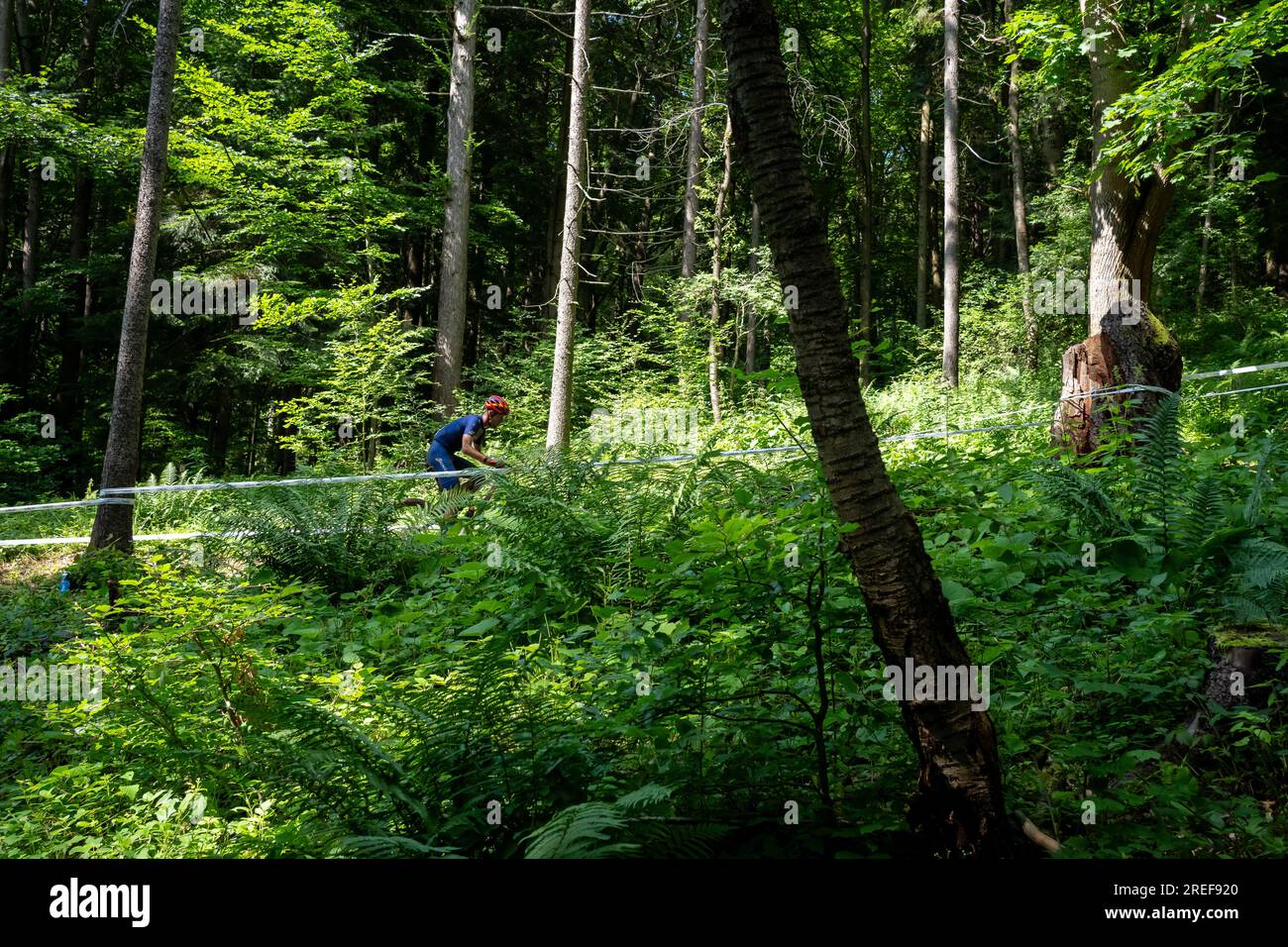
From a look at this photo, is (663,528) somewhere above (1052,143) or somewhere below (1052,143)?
below

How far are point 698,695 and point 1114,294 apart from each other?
21.5 feet

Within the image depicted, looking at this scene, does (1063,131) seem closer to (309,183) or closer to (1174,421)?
(309,183)

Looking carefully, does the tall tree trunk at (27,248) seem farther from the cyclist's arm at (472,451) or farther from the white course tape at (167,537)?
the cyclist's arm at (472,451)

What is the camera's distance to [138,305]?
8945mm

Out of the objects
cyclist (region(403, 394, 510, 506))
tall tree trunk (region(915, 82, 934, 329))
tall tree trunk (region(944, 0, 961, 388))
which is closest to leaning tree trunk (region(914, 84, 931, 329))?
tall tree trunk (region(915, 82, 934, 329))

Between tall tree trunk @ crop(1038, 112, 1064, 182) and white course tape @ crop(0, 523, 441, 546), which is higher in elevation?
tall tree trunk @ crop(1038, 112, 1064, 182)

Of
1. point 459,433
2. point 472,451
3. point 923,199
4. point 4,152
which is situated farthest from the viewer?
point 923,199

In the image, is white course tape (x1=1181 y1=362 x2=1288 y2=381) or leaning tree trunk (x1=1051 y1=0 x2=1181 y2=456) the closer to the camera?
leaning tree trunk (x1=1051 y1=0 x2=1181 y2=456)

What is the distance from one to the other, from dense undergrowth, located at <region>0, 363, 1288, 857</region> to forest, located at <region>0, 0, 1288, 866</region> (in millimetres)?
28

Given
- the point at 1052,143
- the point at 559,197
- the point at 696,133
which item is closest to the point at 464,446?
the point at 696,133

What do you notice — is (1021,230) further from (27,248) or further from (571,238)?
Answer: (27,248)

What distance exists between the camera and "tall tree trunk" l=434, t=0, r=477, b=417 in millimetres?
16500

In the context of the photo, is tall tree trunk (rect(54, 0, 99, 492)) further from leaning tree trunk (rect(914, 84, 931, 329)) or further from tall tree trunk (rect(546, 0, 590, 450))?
leaning tree trunk (rect(914, 84, 931, 329))
